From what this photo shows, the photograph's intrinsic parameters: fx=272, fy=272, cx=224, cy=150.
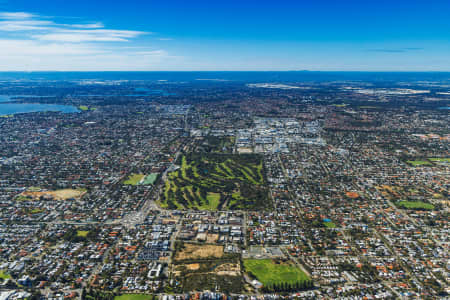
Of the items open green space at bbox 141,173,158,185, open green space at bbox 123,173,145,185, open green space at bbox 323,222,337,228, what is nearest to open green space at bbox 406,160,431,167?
open green space at bbox 323,222,337,228

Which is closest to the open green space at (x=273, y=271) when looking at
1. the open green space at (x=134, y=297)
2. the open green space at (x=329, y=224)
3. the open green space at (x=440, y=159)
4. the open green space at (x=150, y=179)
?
the open green space at (x=329, y=224)

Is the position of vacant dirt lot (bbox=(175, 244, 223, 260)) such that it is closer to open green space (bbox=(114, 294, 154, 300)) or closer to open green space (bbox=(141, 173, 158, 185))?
open green space (bbox=(114, 294, 154, 300))

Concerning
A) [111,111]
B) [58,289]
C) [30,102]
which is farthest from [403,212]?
[30,102]

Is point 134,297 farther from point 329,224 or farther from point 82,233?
point 329,224

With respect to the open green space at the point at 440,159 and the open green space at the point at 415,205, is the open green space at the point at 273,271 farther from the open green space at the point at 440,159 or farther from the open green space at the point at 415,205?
the open green space at the point at 440,159

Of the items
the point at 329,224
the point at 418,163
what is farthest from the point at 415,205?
the point at 418,163

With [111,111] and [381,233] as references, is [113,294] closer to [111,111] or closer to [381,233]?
[381,233]

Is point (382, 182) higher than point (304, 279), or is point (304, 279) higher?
point (382, 182)
